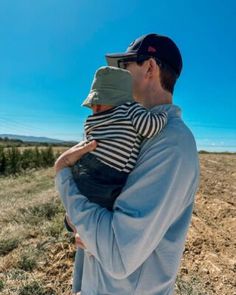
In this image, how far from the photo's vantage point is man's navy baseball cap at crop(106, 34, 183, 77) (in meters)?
1.93

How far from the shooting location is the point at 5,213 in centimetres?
952

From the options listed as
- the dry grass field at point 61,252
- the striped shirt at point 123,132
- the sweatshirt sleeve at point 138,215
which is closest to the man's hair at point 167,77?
the striped shirt at point 123,132

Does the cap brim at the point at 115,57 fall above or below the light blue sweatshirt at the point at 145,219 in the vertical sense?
above

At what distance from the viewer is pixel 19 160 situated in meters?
29.3

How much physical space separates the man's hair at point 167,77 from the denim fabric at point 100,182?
1.58 ft

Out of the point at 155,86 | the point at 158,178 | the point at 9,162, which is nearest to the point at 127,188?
the point at 158,178

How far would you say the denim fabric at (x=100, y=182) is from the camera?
5.60 ft

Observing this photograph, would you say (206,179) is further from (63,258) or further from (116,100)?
(116,100)

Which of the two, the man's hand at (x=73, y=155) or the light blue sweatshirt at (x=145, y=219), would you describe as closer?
the light blue sweatshirt at (x=145, y=219)

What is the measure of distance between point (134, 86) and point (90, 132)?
1.05 feet

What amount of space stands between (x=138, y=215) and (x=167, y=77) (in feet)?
2.27

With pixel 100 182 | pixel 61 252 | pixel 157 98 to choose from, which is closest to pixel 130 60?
pixel 157 98

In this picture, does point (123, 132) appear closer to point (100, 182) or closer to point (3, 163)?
point (100, 182)

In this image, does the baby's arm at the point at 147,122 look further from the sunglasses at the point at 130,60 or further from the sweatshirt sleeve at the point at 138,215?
the sunglasses at the point at 130,60
